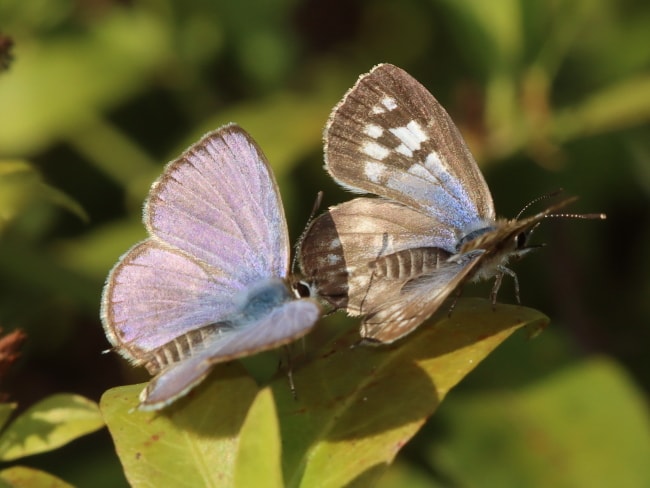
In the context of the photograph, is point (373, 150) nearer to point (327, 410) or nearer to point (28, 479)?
point (327, 410)

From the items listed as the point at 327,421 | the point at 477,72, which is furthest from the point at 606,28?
the point at 327,421

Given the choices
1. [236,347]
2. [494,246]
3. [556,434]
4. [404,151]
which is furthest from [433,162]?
[556,434]

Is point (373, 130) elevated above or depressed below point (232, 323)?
above

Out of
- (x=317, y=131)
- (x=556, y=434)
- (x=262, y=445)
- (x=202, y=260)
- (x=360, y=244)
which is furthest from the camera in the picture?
(x=317, y=131)

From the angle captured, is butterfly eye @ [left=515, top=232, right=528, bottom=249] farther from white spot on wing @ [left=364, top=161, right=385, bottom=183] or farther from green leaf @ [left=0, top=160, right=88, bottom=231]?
green leaf @ [left=0, top=160, right=88, bottom=231]

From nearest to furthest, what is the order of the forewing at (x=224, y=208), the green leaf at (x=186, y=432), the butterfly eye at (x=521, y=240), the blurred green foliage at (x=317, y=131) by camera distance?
the green leaf at (x=186, y=432) → the forewing at (x=224, y=208) → the butterfly eye at (x=521, y=240) → the blurred green foliage at (x=317, y=131)

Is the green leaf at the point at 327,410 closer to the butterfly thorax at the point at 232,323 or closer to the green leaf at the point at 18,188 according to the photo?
the butterfly thorax at the point at 232,323

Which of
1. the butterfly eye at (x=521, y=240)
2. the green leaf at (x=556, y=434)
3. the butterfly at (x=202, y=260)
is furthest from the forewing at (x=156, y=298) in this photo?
the green leaf at (x=556, y=434)
